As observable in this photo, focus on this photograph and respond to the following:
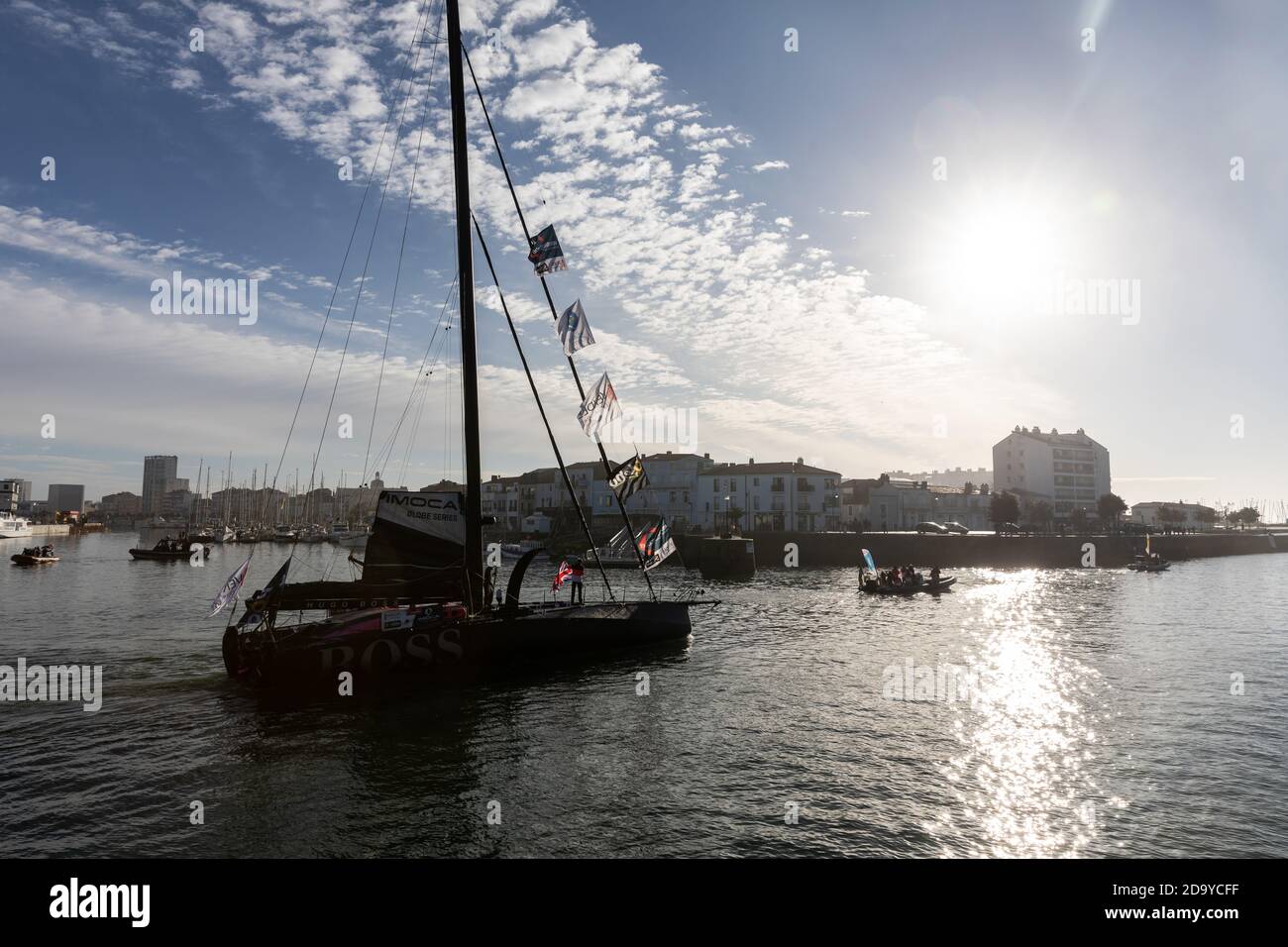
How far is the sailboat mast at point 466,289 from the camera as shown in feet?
78.6


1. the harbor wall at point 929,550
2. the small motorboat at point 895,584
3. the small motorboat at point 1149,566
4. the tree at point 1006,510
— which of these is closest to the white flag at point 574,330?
the small motorboat at point 895,584

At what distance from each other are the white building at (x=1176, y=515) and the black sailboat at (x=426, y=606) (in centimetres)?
17871

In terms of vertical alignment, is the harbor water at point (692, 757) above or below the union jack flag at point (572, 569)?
below

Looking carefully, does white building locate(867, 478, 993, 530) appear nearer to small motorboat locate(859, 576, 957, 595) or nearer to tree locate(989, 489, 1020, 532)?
tree locate(989, 489, 1020, 532)

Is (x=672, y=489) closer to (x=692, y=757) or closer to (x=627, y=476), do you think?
(x=627, y=476)

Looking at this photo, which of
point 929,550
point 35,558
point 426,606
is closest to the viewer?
point 426,606

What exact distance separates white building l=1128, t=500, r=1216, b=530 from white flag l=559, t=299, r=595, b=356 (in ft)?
583

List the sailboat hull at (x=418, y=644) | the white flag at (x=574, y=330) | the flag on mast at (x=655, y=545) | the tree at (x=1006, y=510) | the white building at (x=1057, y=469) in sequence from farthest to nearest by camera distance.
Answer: the white building at (x=1057, y=469)
the tree at (x=1006, y=510)
the flag on mast at (x=655, y=545)
the white flag at (x=574, y=330)
the sailboat hull at (x=418, y=644)

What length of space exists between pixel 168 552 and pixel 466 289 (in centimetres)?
8690

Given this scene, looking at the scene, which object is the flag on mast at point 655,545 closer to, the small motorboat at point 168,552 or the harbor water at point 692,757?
the harbor water at point 692,757

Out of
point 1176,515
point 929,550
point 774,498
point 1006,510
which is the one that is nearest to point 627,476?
point 929,550

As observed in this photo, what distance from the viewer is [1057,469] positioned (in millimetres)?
150250

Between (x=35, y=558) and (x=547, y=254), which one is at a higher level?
(x=547, y=254)
